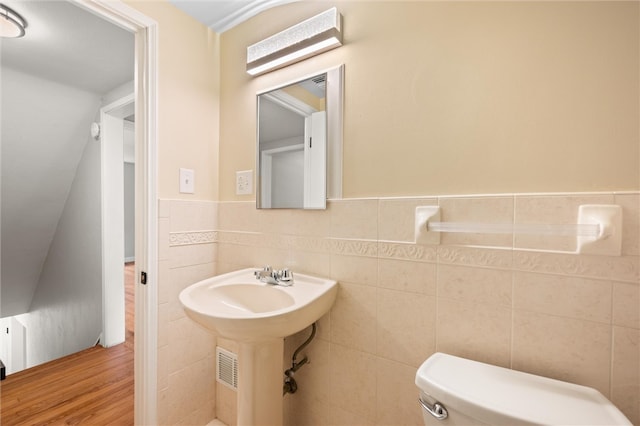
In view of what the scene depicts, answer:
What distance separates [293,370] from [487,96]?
1296 millimetres

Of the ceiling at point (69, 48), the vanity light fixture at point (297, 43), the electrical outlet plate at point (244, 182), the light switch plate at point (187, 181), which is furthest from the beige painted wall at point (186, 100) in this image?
the ceiling at point (69, 48)

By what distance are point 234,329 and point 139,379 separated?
0.81 m

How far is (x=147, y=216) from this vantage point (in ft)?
4.23

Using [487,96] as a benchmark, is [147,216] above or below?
below

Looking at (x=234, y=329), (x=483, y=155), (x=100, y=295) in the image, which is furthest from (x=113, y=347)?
(x=483, y=155)

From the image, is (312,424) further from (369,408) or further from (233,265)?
(233,265)

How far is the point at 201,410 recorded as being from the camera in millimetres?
1504

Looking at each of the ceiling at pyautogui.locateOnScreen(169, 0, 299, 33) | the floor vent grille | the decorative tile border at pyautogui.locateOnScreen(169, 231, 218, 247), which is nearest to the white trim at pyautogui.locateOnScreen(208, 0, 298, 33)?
the ceiling at pyautogui.locateOnScreen(169, 0, 299, 33)

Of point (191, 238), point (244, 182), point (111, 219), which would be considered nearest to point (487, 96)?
point (244, 182)

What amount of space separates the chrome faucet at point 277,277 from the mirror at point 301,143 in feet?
1.00

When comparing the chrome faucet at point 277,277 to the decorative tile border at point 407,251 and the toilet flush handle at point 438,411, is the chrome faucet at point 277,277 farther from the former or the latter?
the toilet flush handle at point 438,411

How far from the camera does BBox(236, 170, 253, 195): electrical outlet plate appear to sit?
150 centimetres

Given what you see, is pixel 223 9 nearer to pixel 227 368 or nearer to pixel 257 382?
pixel 257 382

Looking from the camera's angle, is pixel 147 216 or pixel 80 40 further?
pixel 80 40
